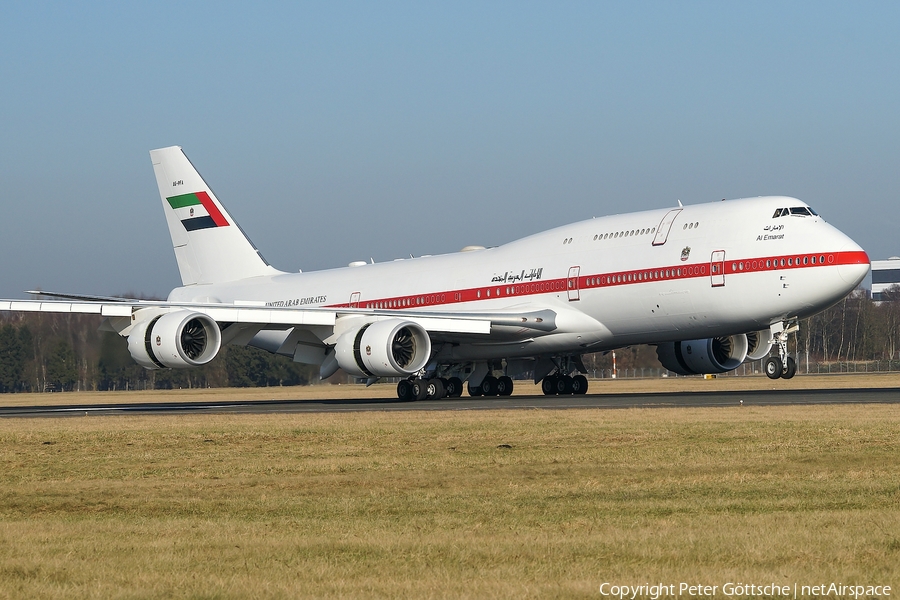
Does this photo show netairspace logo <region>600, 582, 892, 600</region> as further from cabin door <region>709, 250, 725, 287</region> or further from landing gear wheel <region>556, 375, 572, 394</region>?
landing gear wheel <region>556, 375, 572, 394</region>

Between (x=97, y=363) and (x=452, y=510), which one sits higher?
(x=97, y=363)

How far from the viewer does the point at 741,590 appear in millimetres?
7375

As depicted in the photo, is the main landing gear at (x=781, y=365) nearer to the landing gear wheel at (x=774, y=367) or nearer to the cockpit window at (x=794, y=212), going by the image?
the landing gear wheel at (x=774, y=367)

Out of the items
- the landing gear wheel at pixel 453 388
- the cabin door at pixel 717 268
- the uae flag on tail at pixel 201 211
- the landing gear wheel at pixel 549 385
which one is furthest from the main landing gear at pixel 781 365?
the uae flag on tail at pixel 201 211

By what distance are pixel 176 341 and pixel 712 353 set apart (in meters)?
16.4

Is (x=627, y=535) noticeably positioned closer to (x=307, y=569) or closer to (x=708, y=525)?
(x=708, y=525)

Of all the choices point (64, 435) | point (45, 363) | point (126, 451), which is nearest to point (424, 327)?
point (64, 435)

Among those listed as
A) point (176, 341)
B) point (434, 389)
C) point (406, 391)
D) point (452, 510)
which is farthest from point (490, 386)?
point (452, 510)

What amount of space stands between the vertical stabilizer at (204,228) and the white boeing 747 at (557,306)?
217 inches

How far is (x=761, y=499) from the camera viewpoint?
11.4 m

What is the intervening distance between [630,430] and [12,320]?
50094 mm

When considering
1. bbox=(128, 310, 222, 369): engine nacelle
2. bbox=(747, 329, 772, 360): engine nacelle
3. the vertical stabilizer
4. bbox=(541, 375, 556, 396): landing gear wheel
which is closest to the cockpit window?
bbox=(747, 329, 772, 360): engine nacelle

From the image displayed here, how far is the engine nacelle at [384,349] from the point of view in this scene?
108ft

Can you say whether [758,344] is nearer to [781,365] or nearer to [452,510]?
[781,365]
